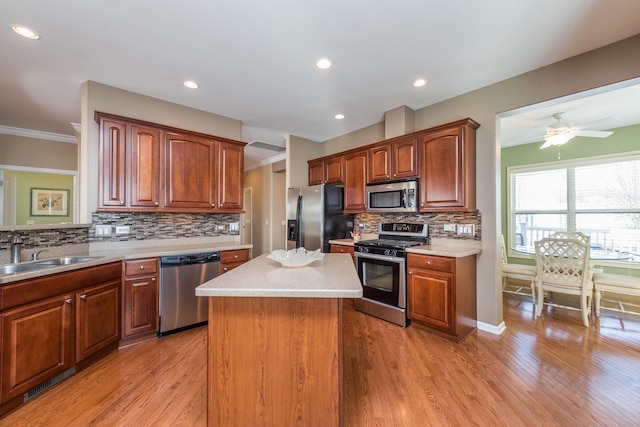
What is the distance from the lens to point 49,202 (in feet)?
14.5

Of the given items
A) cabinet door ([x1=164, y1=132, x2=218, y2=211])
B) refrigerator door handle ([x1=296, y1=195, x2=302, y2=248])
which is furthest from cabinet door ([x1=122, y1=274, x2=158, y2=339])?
refrigerator door handle ([x1=296, y1=195, x2=302, y2=248])

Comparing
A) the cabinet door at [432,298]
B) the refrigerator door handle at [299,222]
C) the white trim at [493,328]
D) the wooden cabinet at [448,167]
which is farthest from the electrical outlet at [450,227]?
the refrigerator door handle at [299,222]

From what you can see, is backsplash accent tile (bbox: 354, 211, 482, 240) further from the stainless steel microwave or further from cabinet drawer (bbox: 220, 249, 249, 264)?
cabinet drawer (bbox: 220, 249, 249, 264)

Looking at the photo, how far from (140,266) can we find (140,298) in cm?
32

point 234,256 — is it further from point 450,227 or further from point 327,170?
point 450,227

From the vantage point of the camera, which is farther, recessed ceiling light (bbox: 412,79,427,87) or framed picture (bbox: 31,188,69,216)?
framed picture (bbox: 31,188,69,216)

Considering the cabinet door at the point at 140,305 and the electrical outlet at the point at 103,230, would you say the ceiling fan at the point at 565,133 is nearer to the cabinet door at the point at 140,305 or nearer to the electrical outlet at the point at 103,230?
the cabinet door at the point at 140,305

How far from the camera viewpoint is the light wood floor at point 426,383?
1.63m

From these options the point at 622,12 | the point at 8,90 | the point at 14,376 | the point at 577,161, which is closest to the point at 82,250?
the point at 14,376

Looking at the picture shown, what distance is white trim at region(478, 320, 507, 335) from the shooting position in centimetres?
280

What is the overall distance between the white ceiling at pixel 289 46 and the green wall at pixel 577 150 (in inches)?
115

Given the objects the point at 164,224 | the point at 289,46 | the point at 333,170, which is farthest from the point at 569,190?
the point at 164,224

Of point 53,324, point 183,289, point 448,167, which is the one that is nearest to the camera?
point 53,324

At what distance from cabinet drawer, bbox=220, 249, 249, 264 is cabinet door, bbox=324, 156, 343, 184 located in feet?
6.04
